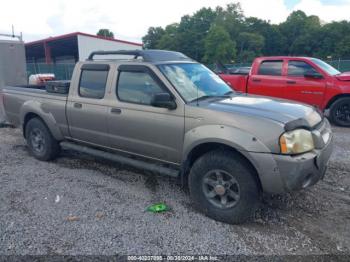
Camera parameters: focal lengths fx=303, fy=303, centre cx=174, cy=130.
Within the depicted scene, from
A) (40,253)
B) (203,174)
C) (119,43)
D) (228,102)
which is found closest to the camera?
(40,253)

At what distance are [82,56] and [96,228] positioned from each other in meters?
26.5

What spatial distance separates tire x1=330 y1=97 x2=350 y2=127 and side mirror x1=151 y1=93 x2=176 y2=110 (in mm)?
6140

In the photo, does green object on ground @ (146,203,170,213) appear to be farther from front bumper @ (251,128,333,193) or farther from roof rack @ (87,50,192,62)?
roof rack @ (87,50,192,62)

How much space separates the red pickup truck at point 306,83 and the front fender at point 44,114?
4.47m

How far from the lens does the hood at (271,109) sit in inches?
125

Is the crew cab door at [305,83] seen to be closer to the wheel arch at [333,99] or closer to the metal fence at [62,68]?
the wheel arch at [333,99]

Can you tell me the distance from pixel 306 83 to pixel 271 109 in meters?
5.39

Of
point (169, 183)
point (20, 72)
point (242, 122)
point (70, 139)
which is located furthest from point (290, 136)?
point (20, 72)

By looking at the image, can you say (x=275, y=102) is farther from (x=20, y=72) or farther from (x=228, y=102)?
(x=20, y=72)

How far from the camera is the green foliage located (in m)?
59.9

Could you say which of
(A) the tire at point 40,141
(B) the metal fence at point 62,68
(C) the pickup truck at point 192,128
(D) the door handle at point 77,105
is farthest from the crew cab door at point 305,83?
(B) the metal fence at point 62,68

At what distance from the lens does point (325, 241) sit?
3035 mm

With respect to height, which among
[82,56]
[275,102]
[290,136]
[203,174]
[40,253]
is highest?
[82,56]

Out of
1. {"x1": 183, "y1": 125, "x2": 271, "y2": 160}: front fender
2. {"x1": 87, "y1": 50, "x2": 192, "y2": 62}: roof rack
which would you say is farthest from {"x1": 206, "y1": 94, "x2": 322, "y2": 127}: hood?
{"x1": 87, "y1": 50, "x2": 192, "y2": 62}: roof rack
